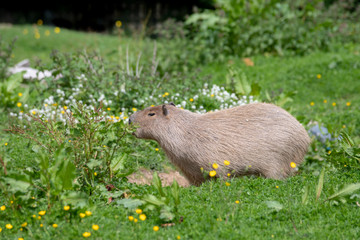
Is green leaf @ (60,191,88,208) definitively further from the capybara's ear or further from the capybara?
the capybara's ear

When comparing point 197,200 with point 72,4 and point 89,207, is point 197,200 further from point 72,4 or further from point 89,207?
point 72,4

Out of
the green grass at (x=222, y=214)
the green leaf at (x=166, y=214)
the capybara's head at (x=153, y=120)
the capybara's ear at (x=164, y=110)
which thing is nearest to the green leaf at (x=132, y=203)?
the green grass at (x=222, y=214)

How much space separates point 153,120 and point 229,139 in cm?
80

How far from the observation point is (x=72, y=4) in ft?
52.3

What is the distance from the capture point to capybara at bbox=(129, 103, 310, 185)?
430cm

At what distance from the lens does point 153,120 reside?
4523mm

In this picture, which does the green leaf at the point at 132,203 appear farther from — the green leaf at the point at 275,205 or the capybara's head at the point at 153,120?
the capybara's head at the point at 153,120

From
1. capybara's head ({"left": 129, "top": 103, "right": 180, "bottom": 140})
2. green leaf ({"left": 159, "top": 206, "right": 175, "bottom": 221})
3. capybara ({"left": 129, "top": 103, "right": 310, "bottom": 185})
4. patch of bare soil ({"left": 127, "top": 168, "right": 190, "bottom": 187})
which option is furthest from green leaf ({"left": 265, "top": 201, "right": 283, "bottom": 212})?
capybara's head ({"left": 129, "top": 103, "right": 180, "bottom": 140})

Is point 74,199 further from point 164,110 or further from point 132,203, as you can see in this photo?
point 164,110

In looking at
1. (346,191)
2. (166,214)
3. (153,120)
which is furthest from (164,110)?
(346,191)

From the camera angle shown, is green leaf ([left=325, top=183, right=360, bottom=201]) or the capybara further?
the capybara

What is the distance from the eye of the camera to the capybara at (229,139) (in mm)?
4297

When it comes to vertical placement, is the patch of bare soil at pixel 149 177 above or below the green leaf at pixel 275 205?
below

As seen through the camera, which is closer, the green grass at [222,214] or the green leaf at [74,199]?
the green grass at [222,214]
